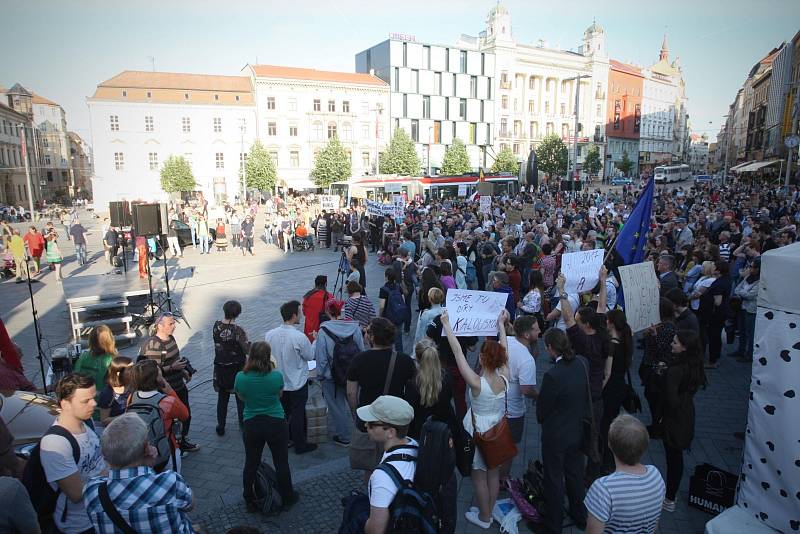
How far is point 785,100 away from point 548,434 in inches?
2069

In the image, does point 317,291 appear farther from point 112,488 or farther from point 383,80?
point 383,80

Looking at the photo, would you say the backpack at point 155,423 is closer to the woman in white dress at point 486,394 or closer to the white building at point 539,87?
the woman in white dress at point 486,394

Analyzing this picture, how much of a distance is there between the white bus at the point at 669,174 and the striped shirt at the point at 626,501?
212 ft

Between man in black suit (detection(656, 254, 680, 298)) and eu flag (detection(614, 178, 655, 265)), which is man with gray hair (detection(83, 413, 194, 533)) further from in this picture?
man in black suit (detection(656, 254, 680, 298))

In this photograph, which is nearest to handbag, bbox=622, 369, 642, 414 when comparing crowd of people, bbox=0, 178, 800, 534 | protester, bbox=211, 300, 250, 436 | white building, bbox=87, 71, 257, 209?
crowd of people, bbox=0, 178, 800, 534

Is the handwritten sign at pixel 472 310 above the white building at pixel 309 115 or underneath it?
underneath

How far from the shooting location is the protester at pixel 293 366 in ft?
17.5

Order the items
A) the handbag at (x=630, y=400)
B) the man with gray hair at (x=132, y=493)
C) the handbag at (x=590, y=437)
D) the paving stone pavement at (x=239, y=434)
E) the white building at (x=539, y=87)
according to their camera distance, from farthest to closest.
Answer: the white building at (x=539, y=87) < the handbag at (x=630, y=400) < the paving stone pavement at (x=239, y=434) < the handbag at (x=590, y=437) < the man with gray hair at (x=132, y=493)

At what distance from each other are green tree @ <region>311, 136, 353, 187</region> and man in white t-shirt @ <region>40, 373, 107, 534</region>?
5611cm

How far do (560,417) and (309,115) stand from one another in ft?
204

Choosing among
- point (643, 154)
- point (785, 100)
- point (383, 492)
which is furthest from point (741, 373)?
point (643, 154)

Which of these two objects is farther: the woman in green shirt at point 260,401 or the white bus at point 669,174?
the white bus at point 669,174

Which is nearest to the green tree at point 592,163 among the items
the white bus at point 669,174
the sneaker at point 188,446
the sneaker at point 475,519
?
the white bus at point 669,174

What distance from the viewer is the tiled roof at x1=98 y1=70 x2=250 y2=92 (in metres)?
57.2
